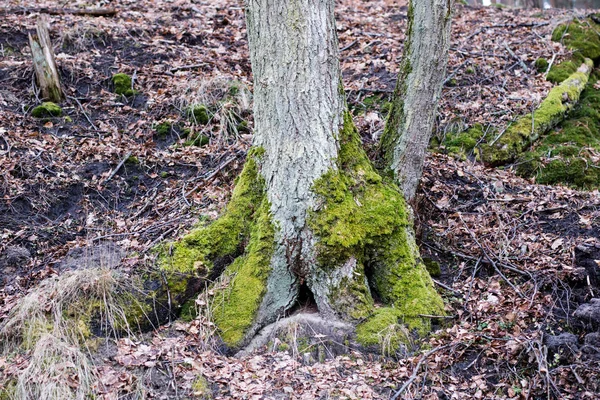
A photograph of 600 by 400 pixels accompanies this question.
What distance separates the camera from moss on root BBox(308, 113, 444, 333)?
4.65 metres

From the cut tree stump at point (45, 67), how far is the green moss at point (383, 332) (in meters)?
5.93

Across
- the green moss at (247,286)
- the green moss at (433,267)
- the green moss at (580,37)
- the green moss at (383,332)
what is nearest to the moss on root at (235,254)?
Answer: the green moss at (247,286)

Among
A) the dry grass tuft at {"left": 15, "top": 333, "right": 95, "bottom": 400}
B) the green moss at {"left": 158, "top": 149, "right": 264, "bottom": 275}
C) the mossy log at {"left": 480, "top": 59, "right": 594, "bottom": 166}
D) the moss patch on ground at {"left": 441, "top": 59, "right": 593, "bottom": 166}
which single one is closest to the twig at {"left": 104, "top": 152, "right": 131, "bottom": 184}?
the green moss at {"left": 158, "top": 149, "right": 264, "bottom": 275}

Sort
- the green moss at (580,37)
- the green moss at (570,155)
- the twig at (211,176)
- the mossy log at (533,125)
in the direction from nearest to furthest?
the twig at (211,176), the green moss at (570,155), the mossy log at (533,125), the green moss at (580,37)

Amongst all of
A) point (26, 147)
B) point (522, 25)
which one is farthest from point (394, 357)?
point (522, 25)

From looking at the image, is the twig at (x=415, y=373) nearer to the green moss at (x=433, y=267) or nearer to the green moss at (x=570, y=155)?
the green moss at (x=433, y=267)

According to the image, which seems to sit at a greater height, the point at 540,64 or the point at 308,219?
the point at 540,64

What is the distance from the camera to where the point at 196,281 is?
490cm

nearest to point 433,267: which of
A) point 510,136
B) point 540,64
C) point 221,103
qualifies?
point 510,136

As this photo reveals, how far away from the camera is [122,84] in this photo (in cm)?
829

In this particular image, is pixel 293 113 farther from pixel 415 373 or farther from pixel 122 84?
pixel 122 84

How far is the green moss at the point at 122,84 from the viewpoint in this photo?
27.0 feet

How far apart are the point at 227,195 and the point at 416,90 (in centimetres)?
226

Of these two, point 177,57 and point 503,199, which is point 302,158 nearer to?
point 503,199
